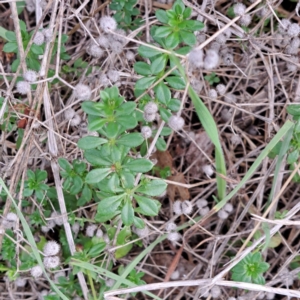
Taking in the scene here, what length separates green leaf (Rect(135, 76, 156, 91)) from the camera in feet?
5.82

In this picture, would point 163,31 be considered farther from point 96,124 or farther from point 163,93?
point 96,124

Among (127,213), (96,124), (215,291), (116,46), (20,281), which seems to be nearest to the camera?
(96,124)

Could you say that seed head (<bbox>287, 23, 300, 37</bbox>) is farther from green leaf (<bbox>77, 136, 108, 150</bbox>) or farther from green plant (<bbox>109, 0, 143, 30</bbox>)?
green leaf (<bbox>77, 136, 108, 150</bbox>)

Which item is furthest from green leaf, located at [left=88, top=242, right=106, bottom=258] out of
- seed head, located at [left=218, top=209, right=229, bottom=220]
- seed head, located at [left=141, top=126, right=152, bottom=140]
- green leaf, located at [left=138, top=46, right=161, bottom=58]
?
green leaf, located at [left=138, top=46, right=161, bottom=58]

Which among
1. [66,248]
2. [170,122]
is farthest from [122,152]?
[66,248]

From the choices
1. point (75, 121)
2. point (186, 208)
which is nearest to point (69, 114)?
point (75, 121)

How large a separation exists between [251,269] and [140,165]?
2.35ft

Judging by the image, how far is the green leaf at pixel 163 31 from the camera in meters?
1.72

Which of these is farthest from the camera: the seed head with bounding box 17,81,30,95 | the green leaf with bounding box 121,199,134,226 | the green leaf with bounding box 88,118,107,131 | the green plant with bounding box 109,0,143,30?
the green plant with bounding box 109,0,143,30

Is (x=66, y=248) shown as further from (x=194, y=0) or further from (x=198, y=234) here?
(x=194, y=0)

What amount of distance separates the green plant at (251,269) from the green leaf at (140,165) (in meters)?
0.64

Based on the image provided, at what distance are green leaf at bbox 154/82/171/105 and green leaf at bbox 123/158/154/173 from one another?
0.82 ft

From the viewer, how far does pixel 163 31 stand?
1.73m

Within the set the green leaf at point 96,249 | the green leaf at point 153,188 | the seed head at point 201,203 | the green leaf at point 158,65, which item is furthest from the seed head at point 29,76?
the seed head at point 201,203
